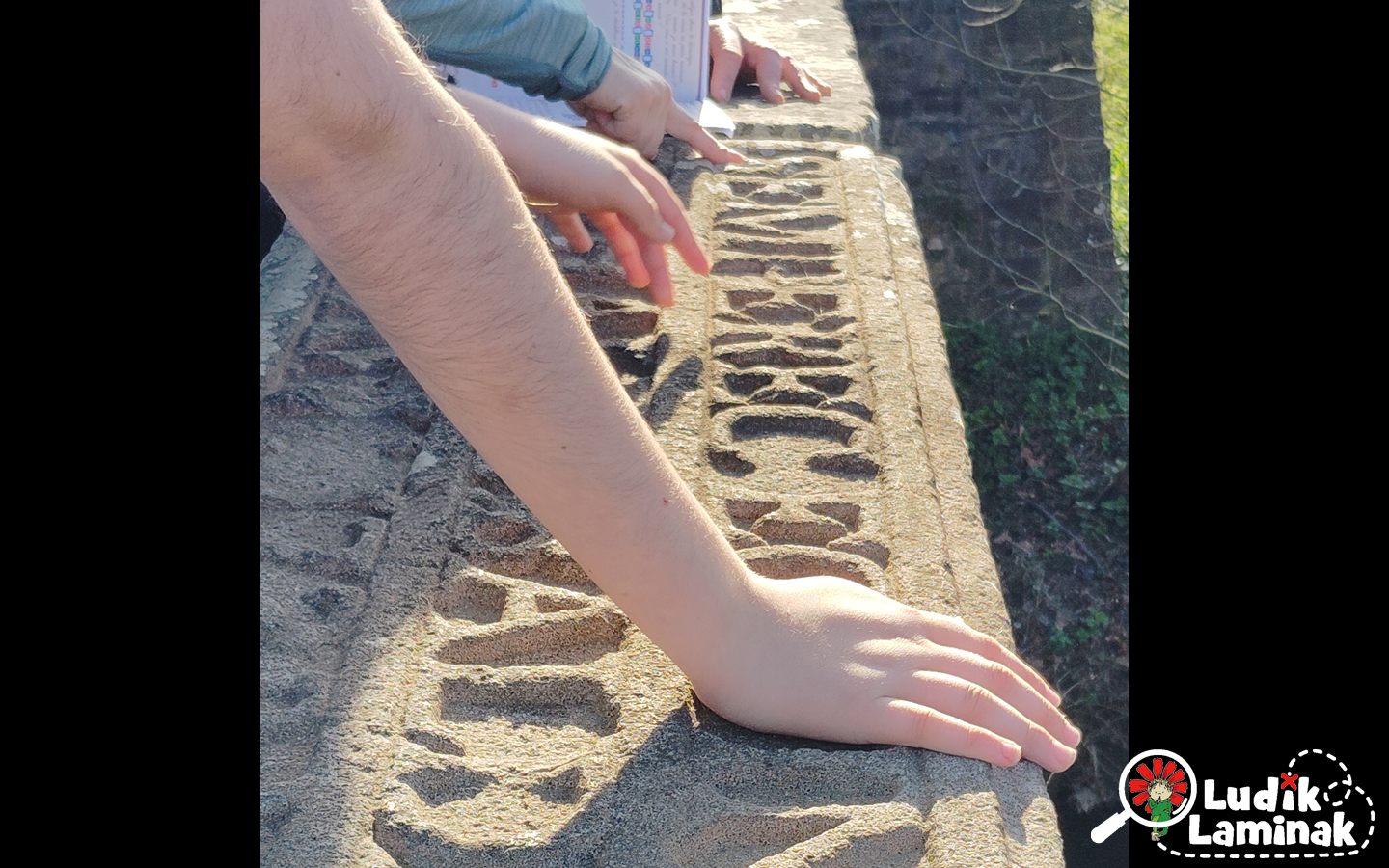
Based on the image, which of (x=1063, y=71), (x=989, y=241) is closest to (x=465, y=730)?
(x=989, y=241)

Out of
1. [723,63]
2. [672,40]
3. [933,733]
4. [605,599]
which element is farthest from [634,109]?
[933,733]

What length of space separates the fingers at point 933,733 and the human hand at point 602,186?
2.28 feet

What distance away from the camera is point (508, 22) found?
2021mm

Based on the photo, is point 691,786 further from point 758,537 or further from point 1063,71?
point 1063,71

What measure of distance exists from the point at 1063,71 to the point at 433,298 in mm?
6230

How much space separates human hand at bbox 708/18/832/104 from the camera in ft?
9.89

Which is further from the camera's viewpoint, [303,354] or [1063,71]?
[1063,71]

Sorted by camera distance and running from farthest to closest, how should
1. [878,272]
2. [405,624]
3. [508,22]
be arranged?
1. [878,272]
2. [508,22]
3. [405,624]
